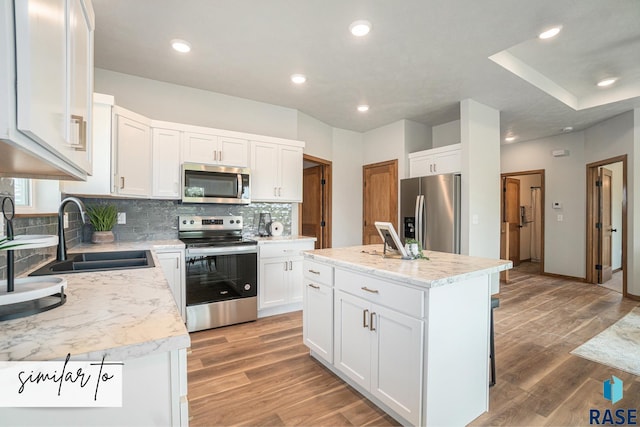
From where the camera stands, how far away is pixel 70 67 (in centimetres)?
96

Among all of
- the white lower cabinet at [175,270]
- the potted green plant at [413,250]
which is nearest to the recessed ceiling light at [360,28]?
the potted green plant at [413,250]

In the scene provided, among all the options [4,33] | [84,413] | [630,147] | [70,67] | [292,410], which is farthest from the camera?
[630,147]

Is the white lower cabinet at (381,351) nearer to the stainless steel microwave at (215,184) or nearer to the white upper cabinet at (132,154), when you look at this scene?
the stainless steel microwave at (215,184)

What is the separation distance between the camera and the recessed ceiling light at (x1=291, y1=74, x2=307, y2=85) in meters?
3.18

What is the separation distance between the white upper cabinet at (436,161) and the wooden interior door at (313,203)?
1551mm

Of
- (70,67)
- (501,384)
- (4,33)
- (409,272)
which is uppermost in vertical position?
(70,67)

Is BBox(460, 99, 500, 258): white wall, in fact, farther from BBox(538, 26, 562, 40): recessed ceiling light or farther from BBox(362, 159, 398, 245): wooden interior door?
BBox(538, 26, 562, 40): recessed ceiling light

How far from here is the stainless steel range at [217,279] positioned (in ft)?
9.73

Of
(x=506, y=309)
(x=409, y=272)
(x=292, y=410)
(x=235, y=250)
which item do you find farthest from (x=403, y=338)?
(x=506, y=309)

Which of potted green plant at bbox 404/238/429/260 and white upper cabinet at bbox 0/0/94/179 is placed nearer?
white upper cabinet at bbox 0/0/94/179

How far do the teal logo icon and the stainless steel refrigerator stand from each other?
192 cm

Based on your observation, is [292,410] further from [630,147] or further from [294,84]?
[630,147]

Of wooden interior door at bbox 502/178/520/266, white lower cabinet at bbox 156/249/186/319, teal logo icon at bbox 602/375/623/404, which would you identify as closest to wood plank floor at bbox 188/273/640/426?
teal logo icon at bbox 602/375/623/404

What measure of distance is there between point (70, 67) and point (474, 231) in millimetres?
4167
